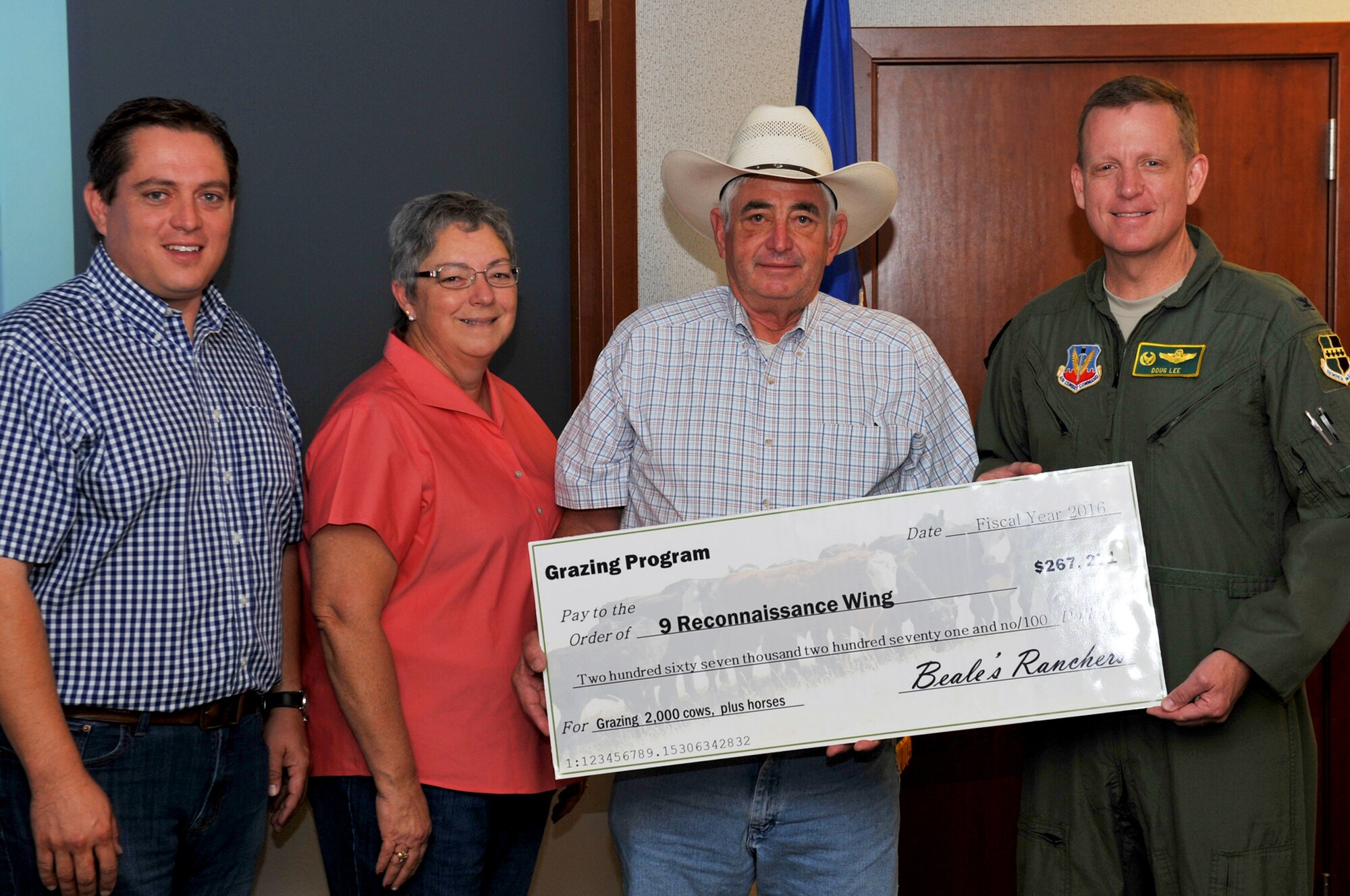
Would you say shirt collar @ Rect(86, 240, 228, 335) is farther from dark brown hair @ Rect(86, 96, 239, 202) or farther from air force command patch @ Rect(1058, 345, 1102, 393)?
air force command patch @ Rect(1058, 345, 1102, 393)

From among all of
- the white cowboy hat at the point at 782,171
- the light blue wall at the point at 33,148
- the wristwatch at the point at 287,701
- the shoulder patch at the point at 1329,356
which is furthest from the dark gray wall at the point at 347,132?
the shoulder patch at the point at 1329,356

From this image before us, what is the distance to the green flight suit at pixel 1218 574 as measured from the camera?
6.29ft

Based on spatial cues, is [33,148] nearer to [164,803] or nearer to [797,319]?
[164,803]

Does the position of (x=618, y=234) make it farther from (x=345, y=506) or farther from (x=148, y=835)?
(x=148, y=835)

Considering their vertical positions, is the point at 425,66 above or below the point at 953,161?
above

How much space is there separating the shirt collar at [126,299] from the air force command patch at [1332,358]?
2005mm

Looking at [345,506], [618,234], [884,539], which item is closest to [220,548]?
[345,506]

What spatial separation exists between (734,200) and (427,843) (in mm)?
1343

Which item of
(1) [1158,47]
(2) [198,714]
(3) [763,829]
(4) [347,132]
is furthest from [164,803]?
(1) [1158,47]

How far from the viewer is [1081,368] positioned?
2150 mm

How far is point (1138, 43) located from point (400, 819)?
2.83 m

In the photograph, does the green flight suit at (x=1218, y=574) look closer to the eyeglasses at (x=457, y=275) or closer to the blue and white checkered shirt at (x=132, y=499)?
the eyeglasses at (x=457, y=275)

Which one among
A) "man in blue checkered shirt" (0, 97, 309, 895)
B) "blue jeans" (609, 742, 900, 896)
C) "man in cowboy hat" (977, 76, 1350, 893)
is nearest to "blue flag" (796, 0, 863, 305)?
"man in cowboy hat" (977, 76, 1350, 893)

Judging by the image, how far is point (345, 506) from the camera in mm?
1878
